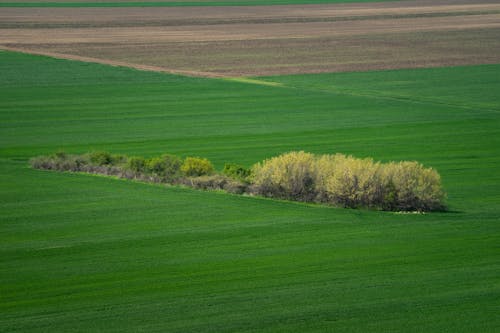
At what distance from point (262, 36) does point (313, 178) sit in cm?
5711

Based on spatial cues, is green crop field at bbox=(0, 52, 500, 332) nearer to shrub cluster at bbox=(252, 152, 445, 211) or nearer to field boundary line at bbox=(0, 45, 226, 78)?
shrub cluster at bbox=(252, 152, 445, 211)

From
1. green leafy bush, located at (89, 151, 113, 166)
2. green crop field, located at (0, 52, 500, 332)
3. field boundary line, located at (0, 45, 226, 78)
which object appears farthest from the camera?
field boundary line, located at (0, 45, 226, 78)

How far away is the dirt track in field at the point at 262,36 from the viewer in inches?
2899

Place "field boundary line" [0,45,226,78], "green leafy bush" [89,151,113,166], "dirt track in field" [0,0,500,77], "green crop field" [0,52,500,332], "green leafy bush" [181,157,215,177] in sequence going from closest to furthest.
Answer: "green crop field" [0,52,500,332]
"green leafy bush" [181,157,215,177]
"green leafy bush" [89,151,113,166]
"field boundary line" [0,45,226,78]
"dirt track in field" [0,0,500,77]

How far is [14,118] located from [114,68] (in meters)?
19.0

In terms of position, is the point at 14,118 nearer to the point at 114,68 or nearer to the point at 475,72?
the point at 114,68

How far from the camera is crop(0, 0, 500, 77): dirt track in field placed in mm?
73625

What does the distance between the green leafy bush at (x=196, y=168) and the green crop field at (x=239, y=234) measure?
80.3 inches

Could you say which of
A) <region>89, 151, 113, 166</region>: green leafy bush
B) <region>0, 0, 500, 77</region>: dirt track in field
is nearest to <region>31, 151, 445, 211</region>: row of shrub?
<region>89, 151, 113, 166</region>: green leafy bush

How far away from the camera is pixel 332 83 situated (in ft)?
208

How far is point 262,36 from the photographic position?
9031 centimetres

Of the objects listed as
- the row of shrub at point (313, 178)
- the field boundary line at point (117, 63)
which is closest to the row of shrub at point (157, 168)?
the row of shrub at point (313, 178)

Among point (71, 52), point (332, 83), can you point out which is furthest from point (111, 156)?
point (71, 52)

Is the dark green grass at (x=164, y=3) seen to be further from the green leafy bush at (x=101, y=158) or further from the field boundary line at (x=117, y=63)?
the green leafy bush at (x=101, y=158)
